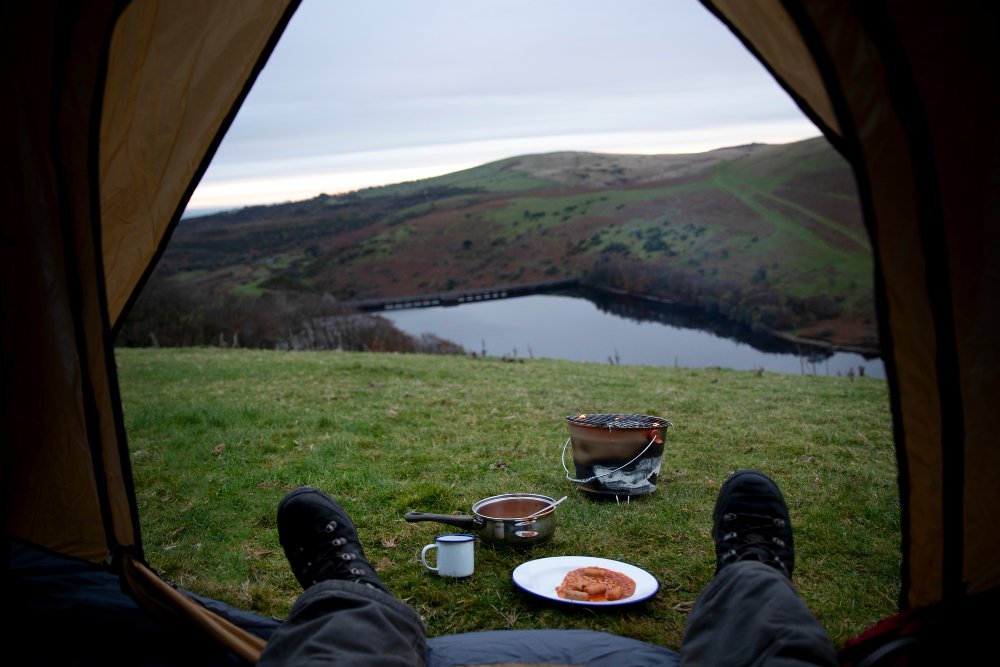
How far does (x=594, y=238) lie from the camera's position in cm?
2119

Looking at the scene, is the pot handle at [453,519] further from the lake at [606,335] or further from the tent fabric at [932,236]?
the lake at [606,335]

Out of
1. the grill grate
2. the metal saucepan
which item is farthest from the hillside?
the metal saucepan

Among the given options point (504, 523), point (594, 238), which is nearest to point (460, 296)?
point (594, 238)

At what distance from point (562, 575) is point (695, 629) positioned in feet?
3.30

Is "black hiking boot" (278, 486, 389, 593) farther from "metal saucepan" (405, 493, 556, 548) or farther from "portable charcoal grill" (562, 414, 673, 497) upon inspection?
"portable charcoal grill" (562, 414, 673, 497)

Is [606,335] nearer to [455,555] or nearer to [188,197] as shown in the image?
[455,555]

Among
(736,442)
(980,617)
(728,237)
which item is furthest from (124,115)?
(728,237)

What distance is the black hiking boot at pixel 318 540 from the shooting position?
2.59 meters

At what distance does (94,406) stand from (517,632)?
169 cm

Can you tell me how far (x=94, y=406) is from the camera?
2.75m

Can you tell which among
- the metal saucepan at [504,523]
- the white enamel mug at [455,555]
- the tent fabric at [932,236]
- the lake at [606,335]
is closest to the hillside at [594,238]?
the lake at [606,335]

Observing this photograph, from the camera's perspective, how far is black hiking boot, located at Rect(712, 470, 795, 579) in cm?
261

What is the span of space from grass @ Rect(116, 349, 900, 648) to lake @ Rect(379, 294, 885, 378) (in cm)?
221

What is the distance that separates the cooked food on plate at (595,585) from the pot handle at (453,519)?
0.58m
